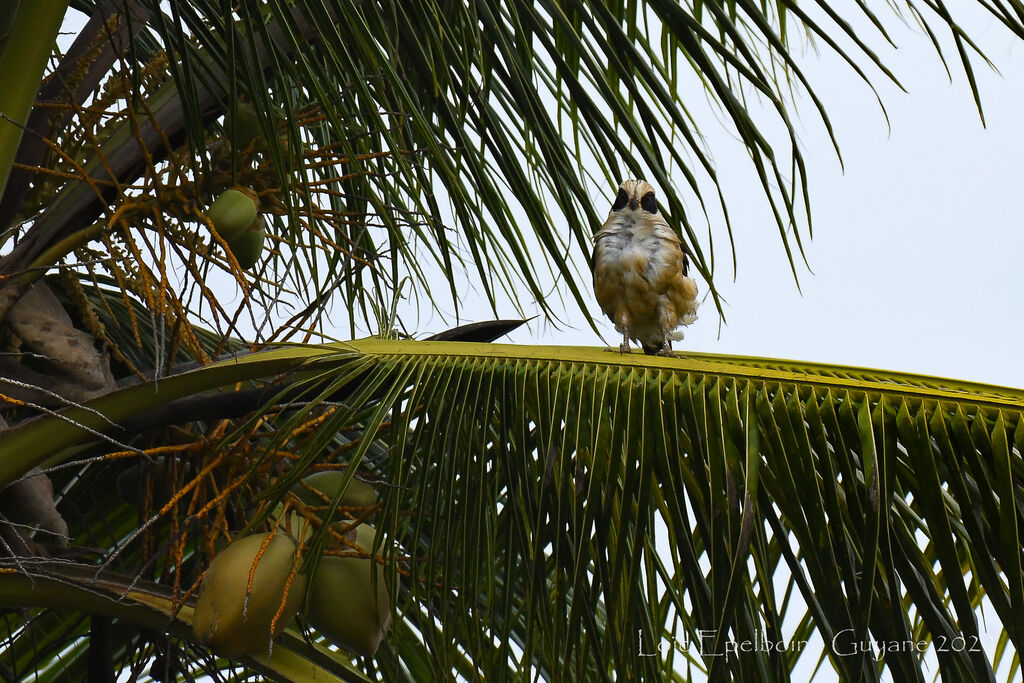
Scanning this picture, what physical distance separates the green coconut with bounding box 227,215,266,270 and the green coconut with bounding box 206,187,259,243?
2 centimetres

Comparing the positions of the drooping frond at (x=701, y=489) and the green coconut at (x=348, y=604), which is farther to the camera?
the green coconut at (x=348, y=604)

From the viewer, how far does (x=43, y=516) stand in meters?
1.96

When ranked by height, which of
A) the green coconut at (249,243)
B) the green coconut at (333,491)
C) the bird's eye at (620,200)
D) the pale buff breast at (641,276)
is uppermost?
the bird's eye at (620,200)

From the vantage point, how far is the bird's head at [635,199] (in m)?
2.31

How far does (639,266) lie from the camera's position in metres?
2.31

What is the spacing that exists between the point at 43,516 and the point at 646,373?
1.08m

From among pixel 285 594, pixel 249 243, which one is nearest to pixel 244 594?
pixel 285 594

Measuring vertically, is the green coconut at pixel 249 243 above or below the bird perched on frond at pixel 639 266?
below

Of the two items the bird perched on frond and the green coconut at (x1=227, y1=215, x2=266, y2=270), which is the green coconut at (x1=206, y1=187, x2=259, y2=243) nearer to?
the green coconut at (x1=227, y1=215, x2=266, y2=270)

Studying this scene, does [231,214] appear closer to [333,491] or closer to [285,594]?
[333,491]

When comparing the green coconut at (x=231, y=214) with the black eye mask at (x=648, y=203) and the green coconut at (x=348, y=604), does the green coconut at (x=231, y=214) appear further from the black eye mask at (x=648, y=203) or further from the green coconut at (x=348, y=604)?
the black eye mask at (x=648, y=203)

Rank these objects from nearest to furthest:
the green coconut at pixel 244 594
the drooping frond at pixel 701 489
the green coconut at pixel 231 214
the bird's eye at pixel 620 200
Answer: the drooping frond at pixel 701 489
the green coconut at pixel 244 594
the green coconut at pixel 231 214
the bird's eye at pixel 620 200

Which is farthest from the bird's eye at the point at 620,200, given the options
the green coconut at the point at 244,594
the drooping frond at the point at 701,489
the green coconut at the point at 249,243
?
the green coconut at the point at 244,594

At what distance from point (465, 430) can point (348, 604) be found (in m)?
0.30
